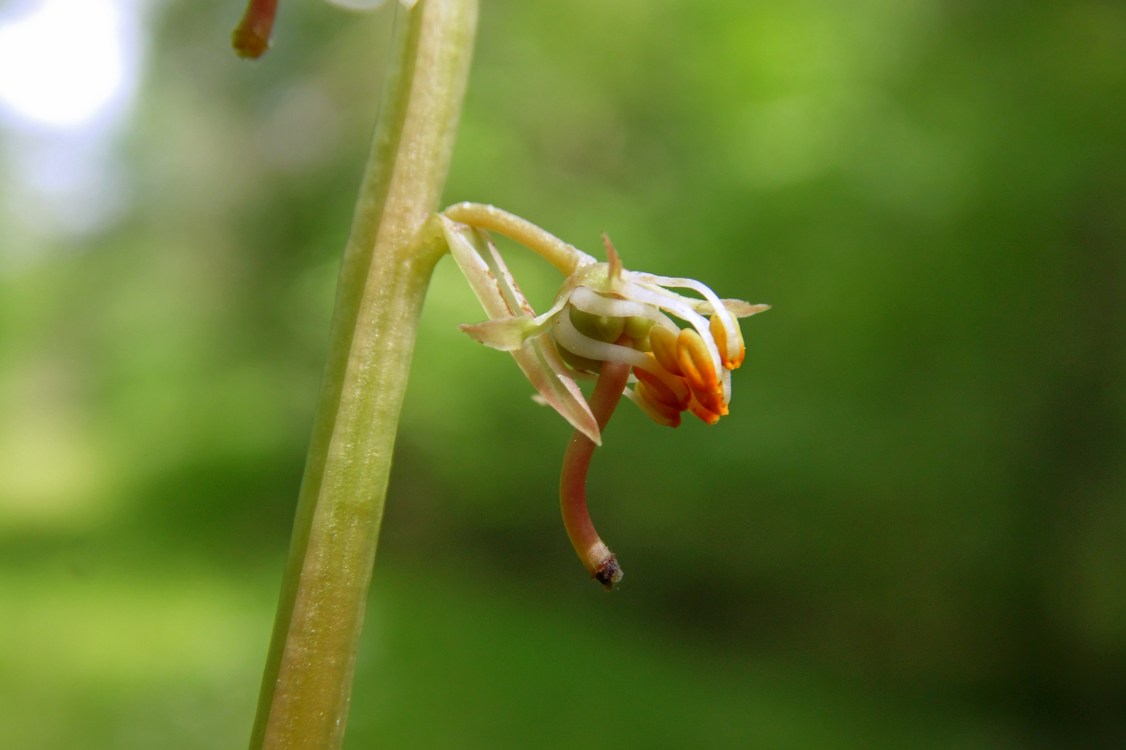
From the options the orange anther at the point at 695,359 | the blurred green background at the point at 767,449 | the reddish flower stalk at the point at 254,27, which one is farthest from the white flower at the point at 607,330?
the blurred green background at the point at 767,449

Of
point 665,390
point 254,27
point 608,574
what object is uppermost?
point 254,27

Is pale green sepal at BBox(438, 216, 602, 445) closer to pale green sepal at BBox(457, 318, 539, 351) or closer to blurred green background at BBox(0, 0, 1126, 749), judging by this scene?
pale green sepal at BBox(457, 318, 539, 351)

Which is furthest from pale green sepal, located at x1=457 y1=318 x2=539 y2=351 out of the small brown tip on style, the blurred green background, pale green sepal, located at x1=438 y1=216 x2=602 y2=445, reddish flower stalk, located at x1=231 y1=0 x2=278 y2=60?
the blurred green background

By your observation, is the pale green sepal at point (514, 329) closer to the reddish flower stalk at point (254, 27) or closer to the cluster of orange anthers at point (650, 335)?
the cluster of orange anthers at point (650, 335)

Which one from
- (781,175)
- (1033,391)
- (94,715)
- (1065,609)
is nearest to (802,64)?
(781,175)

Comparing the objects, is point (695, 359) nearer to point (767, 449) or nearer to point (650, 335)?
point (650, 335)

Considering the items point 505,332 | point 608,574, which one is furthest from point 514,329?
point 608,574

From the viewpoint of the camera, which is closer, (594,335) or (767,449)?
(594,335)
